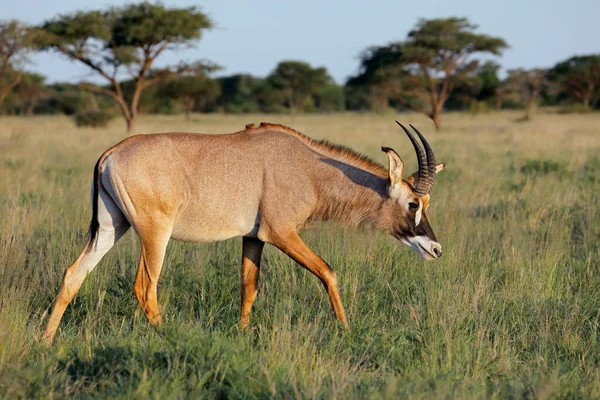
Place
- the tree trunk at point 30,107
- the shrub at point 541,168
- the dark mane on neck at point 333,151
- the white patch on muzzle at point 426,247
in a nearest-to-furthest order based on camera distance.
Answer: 1. the white patch on muzzle at point 426,247
2. the dark mane on neck at point 333,151
3. the shrub at point 541,168
4. the tree trunk at point 30,107

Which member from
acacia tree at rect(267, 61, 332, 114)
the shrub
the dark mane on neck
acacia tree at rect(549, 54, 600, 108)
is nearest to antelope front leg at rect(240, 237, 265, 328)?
the dark mane on neck

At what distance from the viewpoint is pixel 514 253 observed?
20.4 feet

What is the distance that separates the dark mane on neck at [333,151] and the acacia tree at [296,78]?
49.7 metres

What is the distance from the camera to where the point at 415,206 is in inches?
208

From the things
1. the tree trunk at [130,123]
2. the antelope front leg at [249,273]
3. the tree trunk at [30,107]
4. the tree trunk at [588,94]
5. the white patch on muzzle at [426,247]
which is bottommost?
the tree trunk at [30,107]

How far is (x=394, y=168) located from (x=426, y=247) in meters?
0.61

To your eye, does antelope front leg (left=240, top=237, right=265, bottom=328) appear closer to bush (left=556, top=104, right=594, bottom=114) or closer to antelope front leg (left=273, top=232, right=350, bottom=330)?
antelope front leg (left=273, top=232, right=350, bottom=330)

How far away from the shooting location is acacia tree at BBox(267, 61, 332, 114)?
5575 centimetres

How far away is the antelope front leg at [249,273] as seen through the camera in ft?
16.9

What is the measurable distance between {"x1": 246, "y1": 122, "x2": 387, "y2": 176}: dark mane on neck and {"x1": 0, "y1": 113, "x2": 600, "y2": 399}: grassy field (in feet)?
1.94

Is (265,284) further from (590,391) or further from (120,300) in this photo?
(590,391)

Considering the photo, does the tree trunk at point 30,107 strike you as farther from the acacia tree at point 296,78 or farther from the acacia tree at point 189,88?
the acacia tree at point 296,78

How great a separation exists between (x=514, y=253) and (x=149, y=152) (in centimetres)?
326

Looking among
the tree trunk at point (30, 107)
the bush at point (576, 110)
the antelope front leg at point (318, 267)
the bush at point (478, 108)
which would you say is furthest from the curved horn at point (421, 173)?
the tree trunk at point (30, 107)
